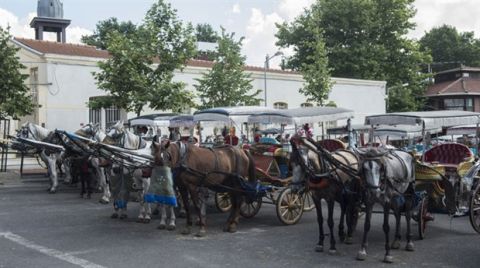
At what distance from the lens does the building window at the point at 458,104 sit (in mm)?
51250

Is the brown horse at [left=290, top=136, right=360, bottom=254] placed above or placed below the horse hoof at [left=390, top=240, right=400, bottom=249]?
above

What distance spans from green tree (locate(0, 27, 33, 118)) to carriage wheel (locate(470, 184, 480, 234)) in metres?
15.4

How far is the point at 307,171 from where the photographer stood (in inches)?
337

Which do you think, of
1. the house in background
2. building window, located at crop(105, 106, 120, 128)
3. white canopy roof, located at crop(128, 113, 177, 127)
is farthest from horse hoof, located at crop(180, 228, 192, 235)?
the house in background

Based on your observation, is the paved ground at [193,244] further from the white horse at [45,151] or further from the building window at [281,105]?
the building window at [281,105]

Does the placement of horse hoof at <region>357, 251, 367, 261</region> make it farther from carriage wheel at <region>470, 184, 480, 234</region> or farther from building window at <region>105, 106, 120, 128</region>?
building window at <region>105, 106, 120, 128</region>

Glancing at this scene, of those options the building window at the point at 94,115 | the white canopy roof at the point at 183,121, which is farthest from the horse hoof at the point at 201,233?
the building window at the point at 94,115

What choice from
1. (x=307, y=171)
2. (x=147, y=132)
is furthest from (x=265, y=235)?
(x=147, y=132)

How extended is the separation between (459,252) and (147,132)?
1041cm

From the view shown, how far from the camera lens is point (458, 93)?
5100 centimetres

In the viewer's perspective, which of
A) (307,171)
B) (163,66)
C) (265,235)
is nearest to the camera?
(307,171)

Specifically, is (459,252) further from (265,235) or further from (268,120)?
(268,120)

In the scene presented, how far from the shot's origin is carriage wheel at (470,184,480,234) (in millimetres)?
9391

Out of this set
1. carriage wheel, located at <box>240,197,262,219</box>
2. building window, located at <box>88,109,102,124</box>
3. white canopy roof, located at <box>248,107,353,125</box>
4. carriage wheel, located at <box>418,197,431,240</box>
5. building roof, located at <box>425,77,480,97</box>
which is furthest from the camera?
building roof, located at <box>425,77,480,97</box>
